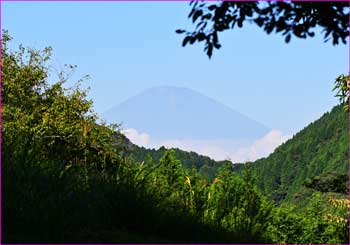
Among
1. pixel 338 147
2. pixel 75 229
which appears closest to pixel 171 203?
pixel 75 229

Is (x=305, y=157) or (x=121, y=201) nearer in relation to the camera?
(x=121, y=201)

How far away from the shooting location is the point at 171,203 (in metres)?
7.89

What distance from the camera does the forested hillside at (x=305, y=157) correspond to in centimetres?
12424

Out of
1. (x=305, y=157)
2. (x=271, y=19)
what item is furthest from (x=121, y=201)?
(x=305, y=157)

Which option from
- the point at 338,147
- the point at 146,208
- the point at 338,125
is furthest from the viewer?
the point at 338,125

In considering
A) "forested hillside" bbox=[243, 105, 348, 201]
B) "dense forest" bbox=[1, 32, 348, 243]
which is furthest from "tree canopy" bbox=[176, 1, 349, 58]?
"forested hillside" bbox=[243, 105, 348, 201]

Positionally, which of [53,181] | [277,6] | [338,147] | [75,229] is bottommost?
[75,229]

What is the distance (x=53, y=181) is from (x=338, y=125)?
134 metres

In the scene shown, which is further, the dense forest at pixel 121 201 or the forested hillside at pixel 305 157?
the forested hillside at pixel 305 157

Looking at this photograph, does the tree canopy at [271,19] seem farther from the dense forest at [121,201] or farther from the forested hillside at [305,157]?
the forested hillside at [305,157]

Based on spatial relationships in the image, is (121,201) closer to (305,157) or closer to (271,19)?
(271,19)

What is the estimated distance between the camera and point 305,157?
136 metres

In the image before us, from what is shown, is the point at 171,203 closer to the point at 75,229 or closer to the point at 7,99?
the point at 75,229

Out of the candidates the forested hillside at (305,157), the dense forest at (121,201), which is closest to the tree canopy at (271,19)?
the dense forest at (121,201)
